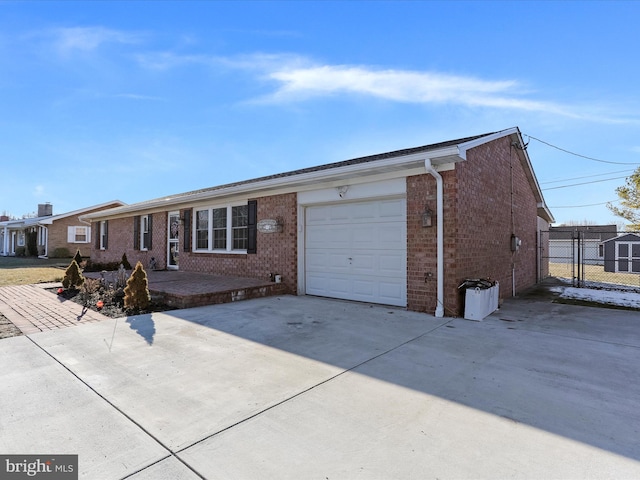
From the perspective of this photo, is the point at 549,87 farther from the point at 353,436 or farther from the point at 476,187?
the point at 353,436

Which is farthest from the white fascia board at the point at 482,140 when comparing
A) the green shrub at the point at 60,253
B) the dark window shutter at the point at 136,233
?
the green shrub at the point at 60,253

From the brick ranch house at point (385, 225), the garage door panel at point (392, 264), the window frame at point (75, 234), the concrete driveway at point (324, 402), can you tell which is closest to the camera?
the concrete driveway at point (324, 402)

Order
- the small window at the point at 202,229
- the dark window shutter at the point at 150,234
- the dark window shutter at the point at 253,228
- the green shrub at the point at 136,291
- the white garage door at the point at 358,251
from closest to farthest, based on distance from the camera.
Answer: the green shrub at the point at 136,291 → the white garage door at the point at 358,251 → the dark window shutter at the point at 253,228 → the small window at the point at 202,229 → the dark window shutter at the point at 150,234

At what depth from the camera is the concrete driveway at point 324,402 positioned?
6.90 feet

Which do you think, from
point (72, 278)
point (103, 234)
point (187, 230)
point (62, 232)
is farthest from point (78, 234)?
point (72, 278)

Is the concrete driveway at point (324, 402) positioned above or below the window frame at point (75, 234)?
below

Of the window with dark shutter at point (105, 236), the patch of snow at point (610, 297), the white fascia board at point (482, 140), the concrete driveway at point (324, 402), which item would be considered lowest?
the patch of snow at point (610, 297)

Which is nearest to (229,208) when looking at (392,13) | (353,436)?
(392,13)

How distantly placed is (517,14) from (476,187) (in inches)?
159

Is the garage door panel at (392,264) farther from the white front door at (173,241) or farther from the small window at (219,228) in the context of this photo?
the white front door at (173,241)

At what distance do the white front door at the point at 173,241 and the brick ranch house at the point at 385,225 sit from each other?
0.76 ft

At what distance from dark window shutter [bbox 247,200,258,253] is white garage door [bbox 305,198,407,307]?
1.87m

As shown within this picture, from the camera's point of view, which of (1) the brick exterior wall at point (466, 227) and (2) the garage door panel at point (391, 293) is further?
(2) the garage door panel at point (391, 293)

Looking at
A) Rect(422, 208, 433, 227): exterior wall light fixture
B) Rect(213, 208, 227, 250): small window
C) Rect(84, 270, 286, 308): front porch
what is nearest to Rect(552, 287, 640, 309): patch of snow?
Rect(422, 208, 433, 227): exterior wall light fixture
